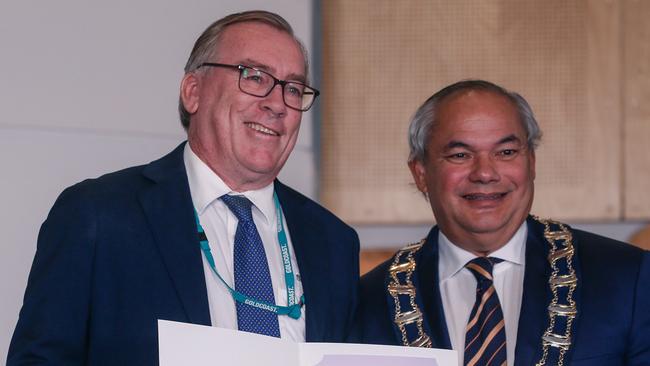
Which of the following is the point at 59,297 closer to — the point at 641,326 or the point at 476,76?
the point at 641,326

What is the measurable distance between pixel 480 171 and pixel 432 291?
35cm

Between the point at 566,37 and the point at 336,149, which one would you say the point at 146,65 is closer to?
the point at 336,149

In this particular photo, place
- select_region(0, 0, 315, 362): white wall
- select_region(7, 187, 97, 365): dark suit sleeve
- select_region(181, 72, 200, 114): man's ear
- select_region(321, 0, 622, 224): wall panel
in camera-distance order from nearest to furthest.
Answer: select_region(7, 187, 97, 365): dark suit sleeve → select_region(181, 72, 200, 114): man's ear → select_region(0, 0, 315, 362): white wall → select_region(321, 0, 622, 224): wall panel

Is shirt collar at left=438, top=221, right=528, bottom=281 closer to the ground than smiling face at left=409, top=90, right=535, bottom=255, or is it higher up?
closer to the ground

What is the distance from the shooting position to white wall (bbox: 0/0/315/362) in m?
3.19

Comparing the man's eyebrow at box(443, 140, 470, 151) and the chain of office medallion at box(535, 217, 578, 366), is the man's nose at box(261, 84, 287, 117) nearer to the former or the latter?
the man's eyebrow at box(443, 140, 470, 151)

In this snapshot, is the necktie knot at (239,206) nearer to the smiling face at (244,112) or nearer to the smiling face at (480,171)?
the smiling face at (244,112)

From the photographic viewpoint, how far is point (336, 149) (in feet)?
14.1

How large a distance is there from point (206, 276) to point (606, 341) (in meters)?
0.99

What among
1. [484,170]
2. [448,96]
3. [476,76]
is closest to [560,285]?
[484,170]

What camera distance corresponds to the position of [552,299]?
8.25ft

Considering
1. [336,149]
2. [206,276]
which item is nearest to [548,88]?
[336,149]

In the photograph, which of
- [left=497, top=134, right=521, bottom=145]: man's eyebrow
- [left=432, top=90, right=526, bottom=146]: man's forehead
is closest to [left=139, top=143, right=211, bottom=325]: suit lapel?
[left=432, top=90, right=526, bottom=146]: man's forehead

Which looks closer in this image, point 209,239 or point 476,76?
point 209,239
